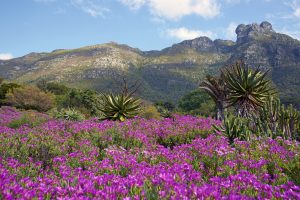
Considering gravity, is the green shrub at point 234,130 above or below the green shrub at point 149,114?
above

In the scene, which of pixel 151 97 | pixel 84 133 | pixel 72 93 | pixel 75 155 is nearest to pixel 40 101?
pixel 72 93

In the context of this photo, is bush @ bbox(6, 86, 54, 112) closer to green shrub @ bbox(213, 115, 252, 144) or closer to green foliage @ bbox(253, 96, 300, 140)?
green foliage @ bbox(253, 96, 300, 140)

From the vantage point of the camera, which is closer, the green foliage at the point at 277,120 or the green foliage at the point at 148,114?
the green foliage at the point at 277,120

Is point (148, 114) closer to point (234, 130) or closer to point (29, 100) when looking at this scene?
point (234, 130)

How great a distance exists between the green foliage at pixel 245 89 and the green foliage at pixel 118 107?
4.80 m

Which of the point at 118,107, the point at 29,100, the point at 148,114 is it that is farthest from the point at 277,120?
the point at 29,100

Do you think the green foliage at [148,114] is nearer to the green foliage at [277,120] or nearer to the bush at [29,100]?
the green foliage at [277,120]

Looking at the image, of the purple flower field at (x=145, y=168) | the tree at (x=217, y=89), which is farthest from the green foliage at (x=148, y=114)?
the purple flower field at (x=145, y=168)

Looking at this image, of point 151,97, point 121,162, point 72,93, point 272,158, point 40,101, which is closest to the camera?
point 121,162

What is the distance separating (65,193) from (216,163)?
9.76 feet

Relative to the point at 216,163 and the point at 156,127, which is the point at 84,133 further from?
the point at 216,163

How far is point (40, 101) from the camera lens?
141 ft

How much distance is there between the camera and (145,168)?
16.9 feet

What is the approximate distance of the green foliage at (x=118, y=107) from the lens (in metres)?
15.8
